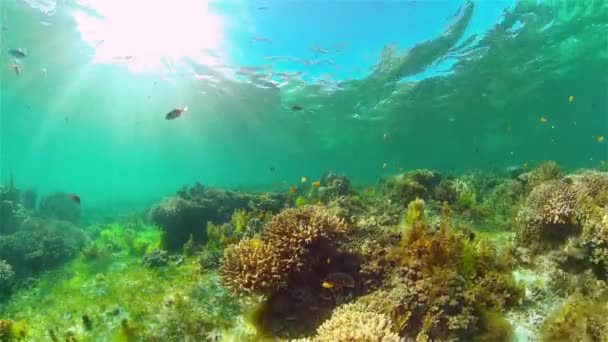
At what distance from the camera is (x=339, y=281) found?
5.32 meters

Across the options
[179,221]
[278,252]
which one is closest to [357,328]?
[278,252]

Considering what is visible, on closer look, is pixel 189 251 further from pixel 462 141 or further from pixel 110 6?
pixel 462 141

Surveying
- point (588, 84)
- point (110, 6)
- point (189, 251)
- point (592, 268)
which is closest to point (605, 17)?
point (588, 84)

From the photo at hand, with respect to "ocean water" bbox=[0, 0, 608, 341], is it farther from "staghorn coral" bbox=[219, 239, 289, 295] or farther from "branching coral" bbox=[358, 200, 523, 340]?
"staghorn coral" bbox=[219, 239, 289, 295]

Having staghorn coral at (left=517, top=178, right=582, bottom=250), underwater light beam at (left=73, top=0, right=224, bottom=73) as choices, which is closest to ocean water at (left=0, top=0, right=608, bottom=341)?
underwater light beam at (left=73, top=0, right=224, bottom=73)

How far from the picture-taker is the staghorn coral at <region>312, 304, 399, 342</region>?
3715 mm

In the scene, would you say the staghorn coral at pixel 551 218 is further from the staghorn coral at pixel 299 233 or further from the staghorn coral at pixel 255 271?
the staghorn coral at pixel 255 271

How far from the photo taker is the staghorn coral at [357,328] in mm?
3715

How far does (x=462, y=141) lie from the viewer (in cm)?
6575

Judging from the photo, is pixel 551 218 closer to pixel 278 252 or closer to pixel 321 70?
pixel 278 252

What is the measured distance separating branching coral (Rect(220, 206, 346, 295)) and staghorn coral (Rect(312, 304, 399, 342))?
47.0 inches

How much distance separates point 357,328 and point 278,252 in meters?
2.02

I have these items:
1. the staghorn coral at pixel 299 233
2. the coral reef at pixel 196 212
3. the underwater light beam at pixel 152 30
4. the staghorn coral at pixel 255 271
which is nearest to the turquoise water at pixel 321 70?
the underwater light beam at pixel 152 30

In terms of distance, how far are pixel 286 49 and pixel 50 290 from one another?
19136 millimetres
